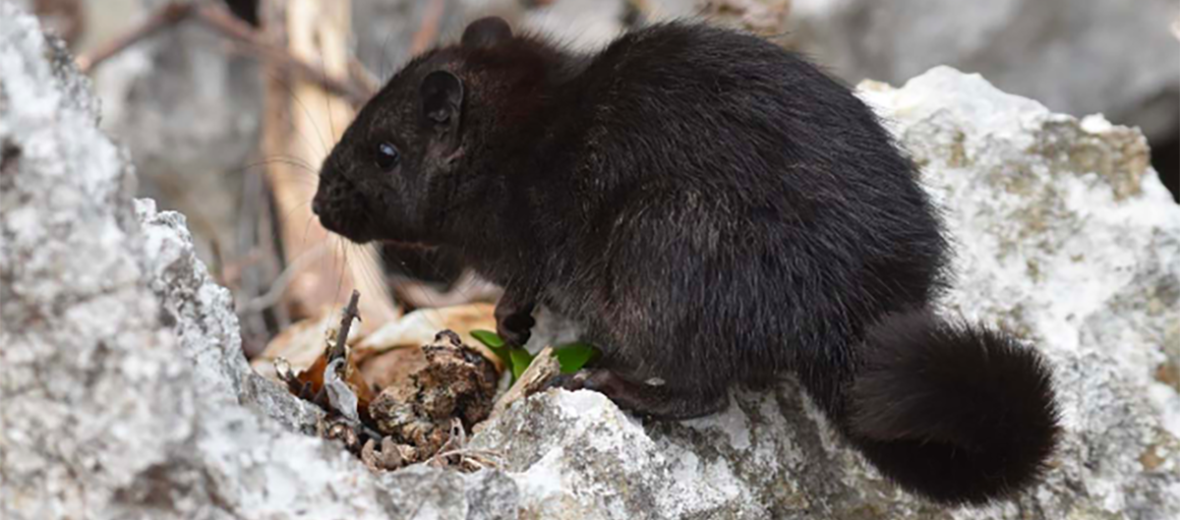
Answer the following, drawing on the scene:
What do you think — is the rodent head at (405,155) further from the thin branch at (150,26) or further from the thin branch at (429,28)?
the thin branch at (429,28)

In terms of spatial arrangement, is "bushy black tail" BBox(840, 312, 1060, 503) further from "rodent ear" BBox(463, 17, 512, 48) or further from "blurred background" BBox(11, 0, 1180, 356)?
"blurred background" BBox(11, 0, 1180, 356)

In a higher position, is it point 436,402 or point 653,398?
point 653,398

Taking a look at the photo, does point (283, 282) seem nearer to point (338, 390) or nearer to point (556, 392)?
point (338, 390)

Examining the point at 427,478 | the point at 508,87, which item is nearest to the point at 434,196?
the point at 508,87

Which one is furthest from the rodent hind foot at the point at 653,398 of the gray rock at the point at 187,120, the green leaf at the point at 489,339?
the gray rock at the point at 187,120

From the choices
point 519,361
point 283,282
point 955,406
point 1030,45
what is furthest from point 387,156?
point 1030,45

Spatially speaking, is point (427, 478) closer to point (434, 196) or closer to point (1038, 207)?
point (434, 196)
